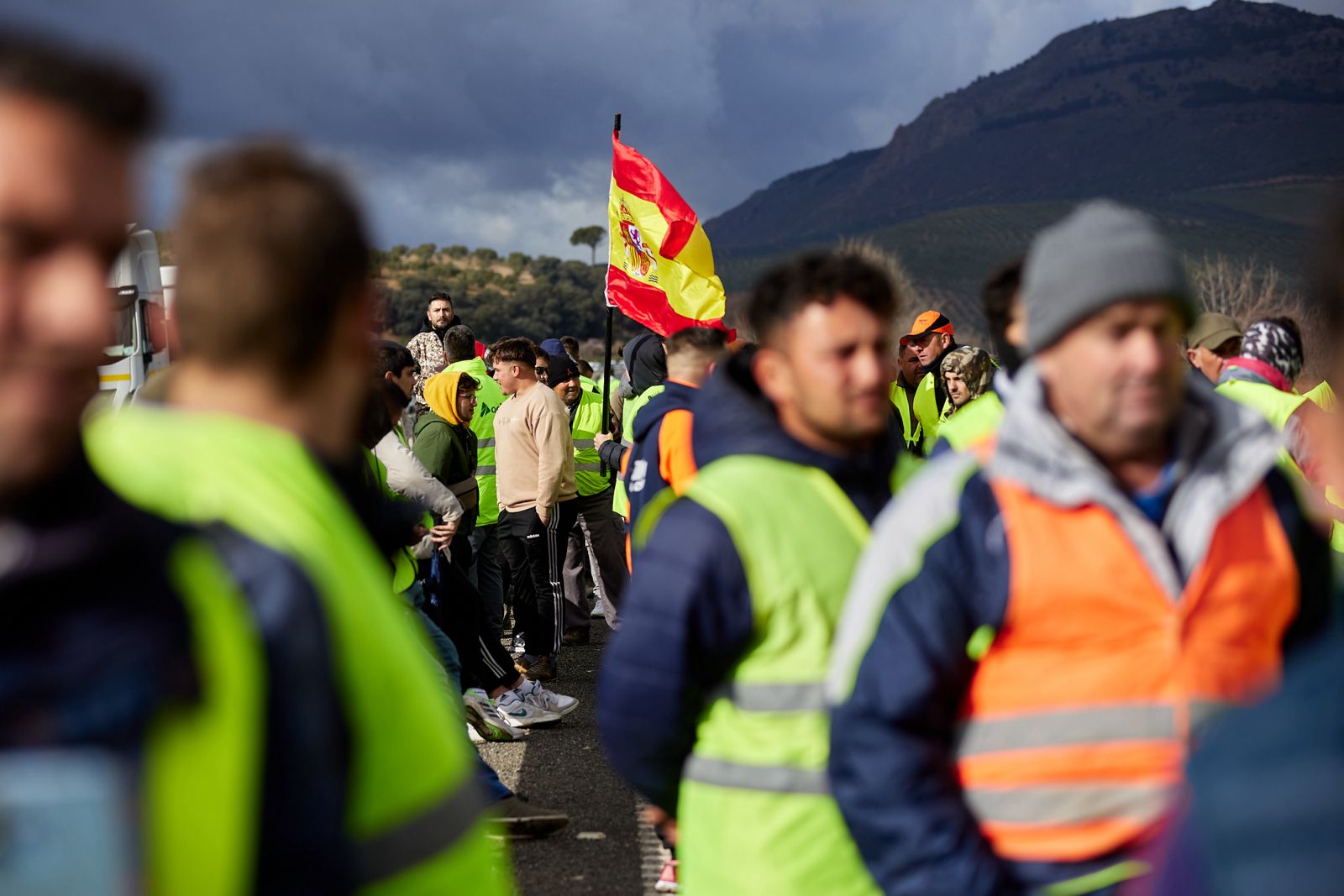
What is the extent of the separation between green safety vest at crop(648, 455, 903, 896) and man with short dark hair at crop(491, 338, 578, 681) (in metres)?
6.14

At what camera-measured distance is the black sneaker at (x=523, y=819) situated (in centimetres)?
561

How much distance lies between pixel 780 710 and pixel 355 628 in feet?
4.62

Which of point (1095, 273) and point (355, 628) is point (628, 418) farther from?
point (355, 628)

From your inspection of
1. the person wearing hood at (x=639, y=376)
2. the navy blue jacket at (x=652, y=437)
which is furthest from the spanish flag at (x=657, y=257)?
the navy blue jacket at (x=652, y=437)

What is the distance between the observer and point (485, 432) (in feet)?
30.8

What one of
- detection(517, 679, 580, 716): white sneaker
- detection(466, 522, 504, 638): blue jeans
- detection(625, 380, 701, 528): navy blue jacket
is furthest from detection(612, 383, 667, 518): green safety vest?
detection(625, 380, 701, 528): navy blue jacket

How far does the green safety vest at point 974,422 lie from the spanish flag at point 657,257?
5.30m

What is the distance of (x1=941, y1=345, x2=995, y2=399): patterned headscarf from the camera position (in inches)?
291

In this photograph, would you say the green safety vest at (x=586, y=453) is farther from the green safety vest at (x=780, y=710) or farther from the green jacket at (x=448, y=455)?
the green safety vest at (x=780, y=710)

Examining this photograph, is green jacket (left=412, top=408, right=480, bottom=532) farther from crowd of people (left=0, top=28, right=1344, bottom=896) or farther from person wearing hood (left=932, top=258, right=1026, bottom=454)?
crowd of people (left=0, top=28, right=1344, bottom=896)

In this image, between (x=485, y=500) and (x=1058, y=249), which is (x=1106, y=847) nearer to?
(x=1058, y=249)

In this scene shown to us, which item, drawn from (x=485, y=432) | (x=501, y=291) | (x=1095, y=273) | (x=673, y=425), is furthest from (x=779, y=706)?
(x=501, y=291)

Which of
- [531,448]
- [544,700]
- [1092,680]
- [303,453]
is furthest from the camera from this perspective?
[531,448]

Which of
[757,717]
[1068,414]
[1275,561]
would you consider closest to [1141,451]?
[1068,414]
